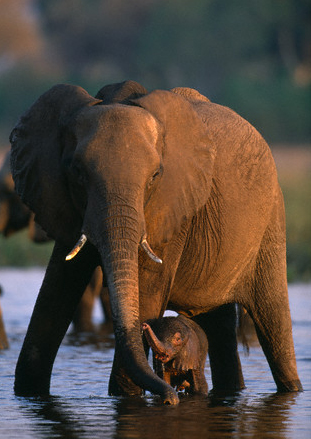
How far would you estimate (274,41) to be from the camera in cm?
4106

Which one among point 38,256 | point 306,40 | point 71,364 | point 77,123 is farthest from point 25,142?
point 306,40

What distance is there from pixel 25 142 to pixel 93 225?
2.83ft

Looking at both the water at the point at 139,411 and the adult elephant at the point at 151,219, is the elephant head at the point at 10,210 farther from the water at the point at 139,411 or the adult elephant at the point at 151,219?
the adult elephant at the point at 151,219

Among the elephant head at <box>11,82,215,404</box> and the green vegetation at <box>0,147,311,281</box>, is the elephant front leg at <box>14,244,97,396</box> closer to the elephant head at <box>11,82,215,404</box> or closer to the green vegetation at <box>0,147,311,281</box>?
the elephant head at <box>11,82,215,404</box>

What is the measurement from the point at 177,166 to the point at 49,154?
2.01 feet

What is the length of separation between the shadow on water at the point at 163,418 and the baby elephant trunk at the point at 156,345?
21cm

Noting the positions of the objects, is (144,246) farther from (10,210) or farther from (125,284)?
(10,210)

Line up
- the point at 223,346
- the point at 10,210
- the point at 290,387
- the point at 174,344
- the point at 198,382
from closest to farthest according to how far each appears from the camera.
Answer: the point at 174,344 → the point at 198,382 → the point at 290,387 → the point at 223,346 → the point at 10,210

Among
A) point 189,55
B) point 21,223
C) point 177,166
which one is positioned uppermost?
point 189,55

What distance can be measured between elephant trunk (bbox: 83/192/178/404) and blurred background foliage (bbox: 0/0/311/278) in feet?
89.9

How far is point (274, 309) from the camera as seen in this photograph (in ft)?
23.4

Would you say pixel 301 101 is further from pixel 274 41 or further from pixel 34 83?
pixel 34 83

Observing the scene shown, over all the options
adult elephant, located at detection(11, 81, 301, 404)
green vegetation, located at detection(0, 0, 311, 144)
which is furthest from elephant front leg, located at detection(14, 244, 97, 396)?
green vegetation, located at detection(0, 0, 311, 144)

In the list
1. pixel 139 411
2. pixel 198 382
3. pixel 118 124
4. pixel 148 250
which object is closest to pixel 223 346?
pixel 198 382
